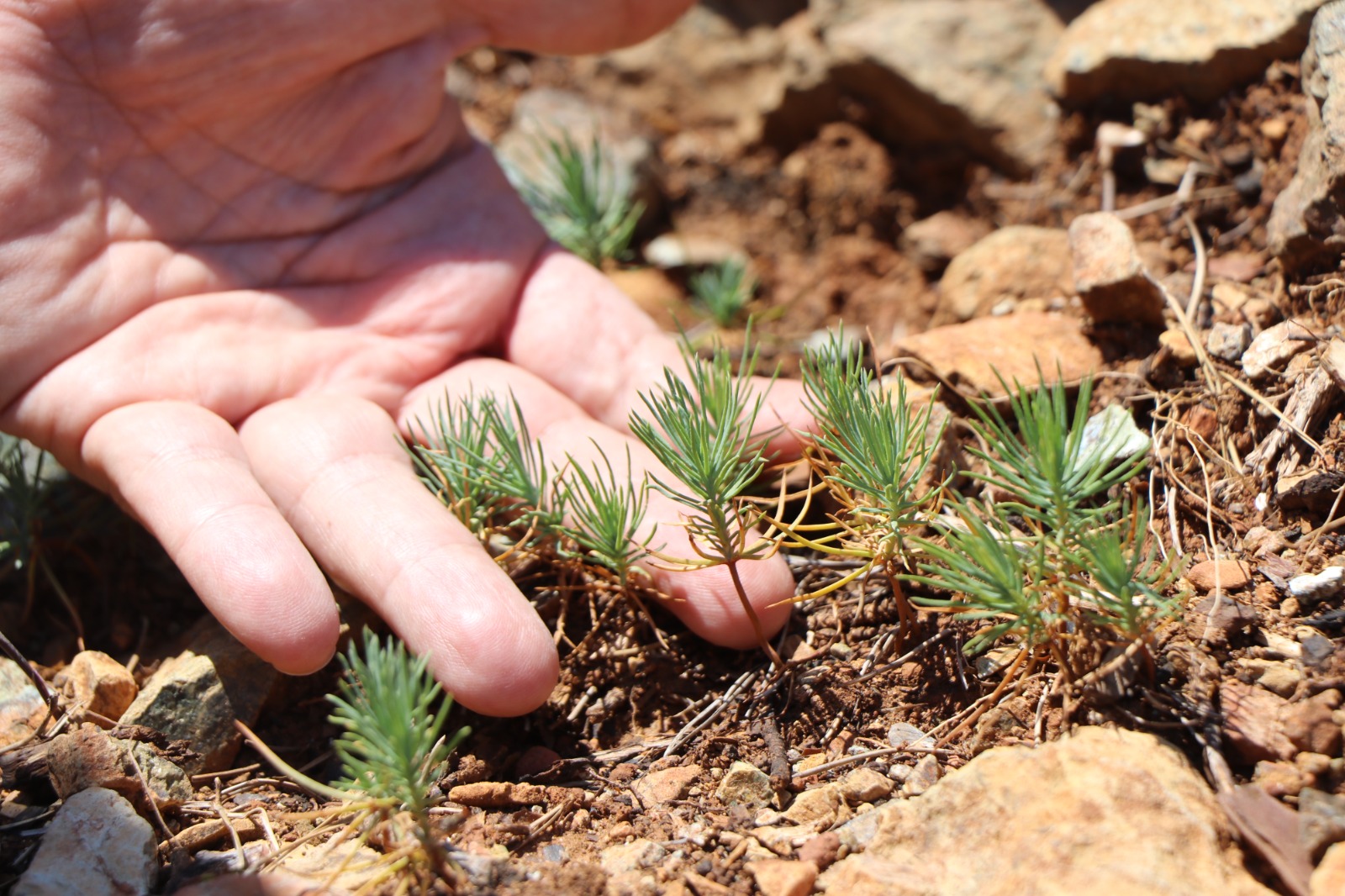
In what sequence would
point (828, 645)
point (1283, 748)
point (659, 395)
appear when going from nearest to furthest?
1. point (1283, 748)
2. point (828, 645)
3. point (659, 395)

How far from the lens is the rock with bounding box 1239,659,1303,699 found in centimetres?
142

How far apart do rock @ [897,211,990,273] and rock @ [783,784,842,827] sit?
1859 millimetres

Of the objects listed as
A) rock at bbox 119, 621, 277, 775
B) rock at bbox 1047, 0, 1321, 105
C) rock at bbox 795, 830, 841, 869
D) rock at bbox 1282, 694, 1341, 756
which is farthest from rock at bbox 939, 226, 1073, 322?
rock at bbox 119, 621, 277, 775

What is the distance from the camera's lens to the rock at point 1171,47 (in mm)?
2352

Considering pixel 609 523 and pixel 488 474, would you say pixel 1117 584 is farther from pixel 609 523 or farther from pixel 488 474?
pixel 488 474

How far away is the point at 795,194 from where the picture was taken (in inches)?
134

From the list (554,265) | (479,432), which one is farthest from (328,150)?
(479,432)

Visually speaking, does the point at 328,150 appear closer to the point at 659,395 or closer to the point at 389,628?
the point at 659,395

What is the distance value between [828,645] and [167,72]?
6.39 feet

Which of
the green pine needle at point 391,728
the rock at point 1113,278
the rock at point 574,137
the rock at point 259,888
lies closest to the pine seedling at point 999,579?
the green pine needle at point 391,728

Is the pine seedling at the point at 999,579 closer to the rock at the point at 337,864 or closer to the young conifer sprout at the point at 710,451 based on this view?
the young conifer sprout at the point at 710,451

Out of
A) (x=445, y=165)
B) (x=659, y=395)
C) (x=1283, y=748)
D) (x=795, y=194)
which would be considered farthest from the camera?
(x=795, y=194)

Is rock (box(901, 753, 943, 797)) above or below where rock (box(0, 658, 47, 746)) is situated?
below

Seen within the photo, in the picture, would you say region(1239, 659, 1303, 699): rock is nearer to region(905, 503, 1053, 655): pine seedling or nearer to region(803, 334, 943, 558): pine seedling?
region(905, 503, 1053, 655): pine seedling
